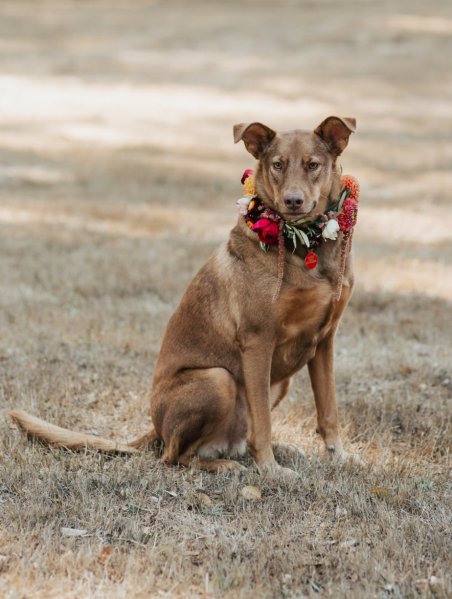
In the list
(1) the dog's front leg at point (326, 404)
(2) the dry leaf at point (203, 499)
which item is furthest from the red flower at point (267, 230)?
(2) the dry leaf at point (203, 499)

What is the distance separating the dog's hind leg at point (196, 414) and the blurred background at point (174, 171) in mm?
968

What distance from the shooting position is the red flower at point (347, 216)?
4.98 metres

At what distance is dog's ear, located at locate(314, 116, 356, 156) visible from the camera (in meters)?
4.88

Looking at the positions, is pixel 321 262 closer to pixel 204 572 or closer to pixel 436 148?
pixel 204 572

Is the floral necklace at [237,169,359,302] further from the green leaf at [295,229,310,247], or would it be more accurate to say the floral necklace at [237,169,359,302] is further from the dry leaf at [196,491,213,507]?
the dry leaf at [196,491,213,507]

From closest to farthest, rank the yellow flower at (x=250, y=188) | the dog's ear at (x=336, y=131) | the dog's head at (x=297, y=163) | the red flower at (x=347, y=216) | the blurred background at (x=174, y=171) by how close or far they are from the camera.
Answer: the dog's head at (x=297, y=163), the dog's ear at (x=336, y=131), the red flower at (x=347, y=216), the yellow flower at (x=250, y=188), the blurred background at (x=174, y=171)

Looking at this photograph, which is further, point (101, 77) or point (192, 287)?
point (101, 77)

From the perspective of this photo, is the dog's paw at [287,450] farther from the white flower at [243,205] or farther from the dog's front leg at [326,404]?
the white flower at [243,205]

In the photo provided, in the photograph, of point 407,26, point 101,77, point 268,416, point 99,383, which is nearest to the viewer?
point 268,416

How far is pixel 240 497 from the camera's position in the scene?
4.68 meters

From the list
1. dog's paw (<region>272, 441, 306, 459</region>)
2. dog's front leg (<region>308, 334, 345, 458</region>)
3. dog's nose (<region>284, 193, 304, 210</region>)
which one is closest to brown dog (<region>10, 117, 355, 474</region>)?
dog's nose (<region>284, 193, 304, 210</region>)

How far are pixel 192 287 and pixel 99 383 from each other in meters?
1.59

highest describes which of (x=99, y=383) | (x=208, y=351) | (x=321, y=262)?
(x=321, y=262)

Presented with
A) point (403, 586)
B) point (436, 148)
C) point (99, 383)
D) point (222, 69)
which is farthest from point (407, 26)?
point (403, 586)
